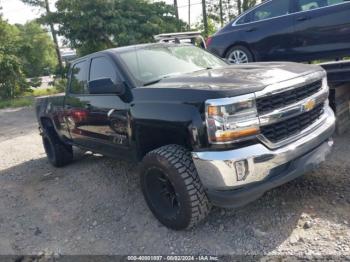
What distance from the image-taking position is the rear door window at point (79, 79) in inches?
208

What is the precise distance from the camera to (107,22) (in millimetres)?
17406

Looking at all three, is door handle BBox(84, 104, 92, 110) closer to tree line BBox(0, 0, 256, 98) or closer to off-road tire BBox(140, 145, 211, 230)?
off-road tire BBox(140, 145, 211, 230)

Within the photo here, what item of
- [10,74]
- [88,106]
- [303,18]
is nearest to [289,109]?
[88,106]

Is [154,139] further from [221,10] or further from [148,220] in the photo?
[221,10]

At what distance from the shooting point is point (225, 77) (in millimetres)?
3613

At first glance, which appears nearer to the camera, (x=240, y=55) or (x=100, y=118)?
(x=100, y=118)

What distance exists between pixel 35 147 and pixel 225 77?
632 centimetres

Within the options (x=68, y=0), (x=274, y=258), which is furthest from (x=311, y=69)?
(x=68, y=0)

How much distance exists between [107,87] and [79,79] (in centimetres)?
152

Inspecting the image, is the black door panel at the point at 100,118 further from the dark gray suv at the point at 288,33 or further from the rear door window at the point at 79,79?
Answer: the dark gray suv at the point at 288,33

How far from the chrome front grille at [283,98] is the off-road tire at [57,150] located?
4.25 m

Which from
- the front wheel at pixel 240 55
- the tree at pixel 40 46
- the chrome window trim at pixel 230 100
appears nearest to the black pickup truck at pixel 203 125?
the chrome window trim at pixel 230 100

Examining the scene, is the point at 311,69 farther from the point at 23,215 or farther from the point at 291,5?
the point at 23,215

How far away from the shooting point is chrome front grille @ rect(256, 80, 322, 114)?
10.5 ft
